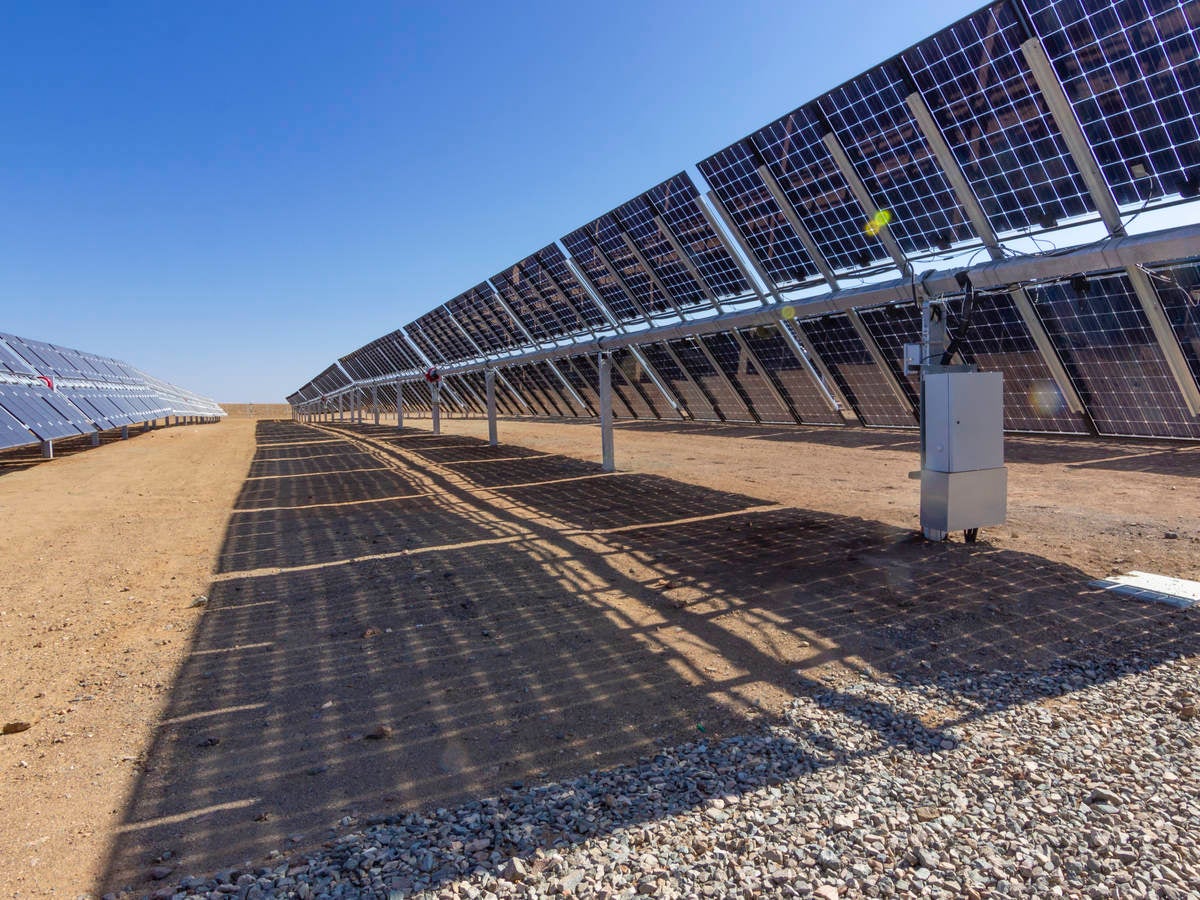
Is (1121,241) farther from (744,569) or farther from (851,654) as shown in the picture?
(851,654)

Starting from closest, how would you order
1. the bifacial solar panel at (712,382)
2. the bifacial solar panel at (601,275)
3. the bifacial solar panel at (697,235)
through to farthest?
the bifacial solar panel at (697,235)
the bifacial solar panel at (601,275)
the bifacial solar panel at (712,382)

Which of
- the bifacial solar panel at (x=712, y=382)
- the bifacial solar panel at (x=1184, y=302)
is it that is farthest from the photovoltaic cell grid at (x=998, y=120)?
the bifacial solar panel at (x=712, y=382)

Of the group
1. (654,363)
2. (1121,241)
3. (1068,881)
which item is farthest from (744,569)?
(654,363)

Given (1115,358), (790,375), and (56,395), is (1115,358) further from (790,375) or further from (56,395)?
(56,395)

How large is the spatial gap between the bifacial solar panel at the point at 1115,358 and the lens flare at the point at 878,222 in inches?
153

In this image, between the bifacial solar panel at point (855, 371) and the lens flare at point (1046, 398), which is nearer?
the lens flare at point (1046, 398)

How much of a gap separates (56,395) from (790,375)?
25370 millimetres

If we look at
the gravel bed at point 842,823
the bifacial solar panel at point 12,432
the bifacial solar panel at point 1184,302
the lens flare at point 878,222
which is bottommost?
the gravel bed at point 842,823

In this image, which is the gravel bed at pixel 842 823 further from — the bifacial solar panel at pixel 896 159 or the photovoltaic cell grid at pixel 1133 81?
the bifacial solar panel at pixel 896 159

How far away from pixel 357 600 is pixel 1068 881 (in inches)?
236

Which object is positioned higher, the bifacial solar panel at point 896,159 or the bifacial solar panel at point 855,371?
the bifacial solar panel at point 896,159

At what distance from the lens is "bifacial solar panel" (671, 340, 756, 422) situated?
2741 cm

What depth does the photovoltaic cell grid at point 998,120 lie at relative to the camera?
1293cm

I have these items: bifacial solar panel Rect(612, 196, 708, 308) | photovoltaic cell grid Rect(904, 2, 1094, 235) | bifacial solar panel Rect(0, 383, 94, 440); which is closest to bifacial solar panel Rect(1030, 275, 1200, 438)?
photovoltaic cell grid Rect(904, 2, 1094, 235)
